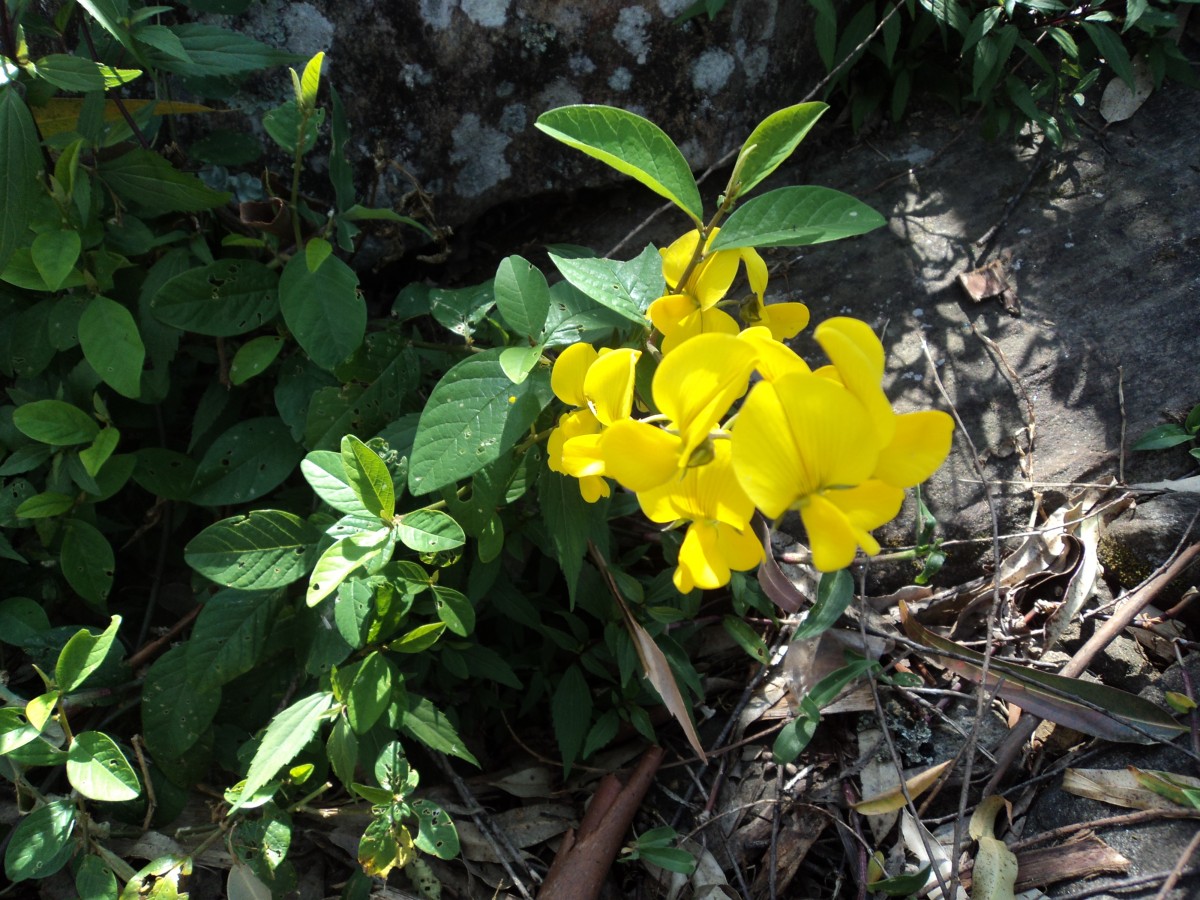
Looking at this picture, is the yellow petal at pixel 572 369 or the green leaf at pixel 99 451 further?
the green leaf at pixel 99 451

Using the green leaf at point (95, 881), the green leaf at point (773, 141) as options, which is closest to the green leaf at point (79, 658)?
the green leaf at point (95, 881)

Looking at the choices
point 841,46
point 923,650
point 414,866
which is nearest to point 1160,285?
point 841,46

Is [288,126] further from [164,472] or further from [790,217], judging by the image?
[790,217]

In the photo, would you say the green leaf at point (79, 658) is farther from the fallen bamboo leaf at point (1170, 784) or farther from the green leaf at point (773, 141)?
the fallen bamboo leaf at point (1170, 784)

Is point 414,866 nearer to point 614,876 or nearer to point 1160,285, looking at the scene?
point 614,876

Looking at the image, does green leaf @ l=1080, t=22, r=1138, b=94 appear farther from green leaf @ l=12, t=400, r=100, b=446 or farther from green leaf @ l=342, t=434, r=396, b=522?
green leaf @ l=12, t=400, r=100, b=446

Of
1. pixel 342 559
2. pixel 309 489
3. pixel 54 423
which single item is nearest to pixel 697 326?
pixel 342 559

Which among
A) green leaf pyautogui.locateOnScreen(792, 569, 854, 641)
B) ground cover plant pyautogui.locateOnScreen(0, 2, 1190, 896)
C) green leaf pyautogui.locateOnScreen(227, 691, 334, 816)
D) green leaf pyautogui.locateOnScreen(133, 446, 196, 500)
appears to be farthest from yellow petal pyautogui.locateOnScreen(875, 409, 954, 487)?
green leaf pyautogui.locateOnScreen(133, 446, 196, 500)
